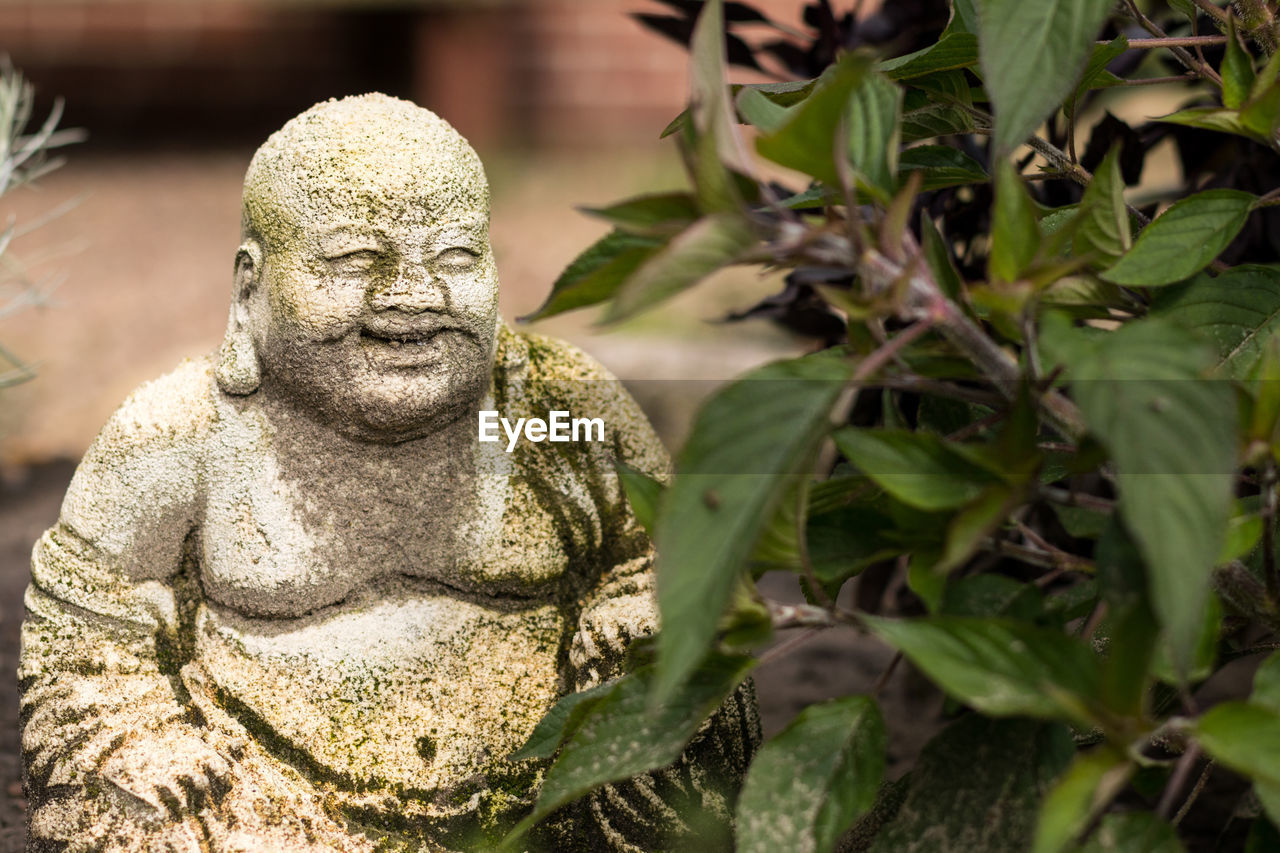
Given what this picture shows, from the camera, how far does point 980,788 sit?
1.27m

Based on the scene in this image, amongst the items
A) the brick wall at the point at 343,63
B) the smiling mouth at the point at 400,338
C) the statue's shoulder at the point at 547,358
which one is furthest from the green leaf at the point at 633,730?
the brick wall at the point at 343,63

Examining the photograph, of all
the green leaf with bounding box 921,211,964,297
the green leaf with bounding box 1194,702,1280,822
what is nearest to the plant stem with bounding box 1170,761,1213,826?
the green leaf with bounding box 1194,702,1280,822

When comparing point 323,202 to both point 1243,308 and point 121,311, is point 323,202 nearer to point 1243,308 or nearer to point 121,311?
point 1243,308

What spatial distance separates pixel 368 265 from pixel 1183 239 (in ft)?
2.99

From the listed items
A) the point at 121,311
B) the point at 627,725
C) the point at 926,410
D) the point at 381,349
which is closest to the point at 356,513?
the point at 381,349

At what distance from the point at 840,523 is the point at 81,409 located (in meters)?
3.80

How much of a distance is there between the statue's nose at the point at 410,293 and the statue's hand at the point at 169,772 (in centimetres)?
58

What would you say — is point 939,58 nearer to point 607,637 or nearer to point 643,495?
point 643,495

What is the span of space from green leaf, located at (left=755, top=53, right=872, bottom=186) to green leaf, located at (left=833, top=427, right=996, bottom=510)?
0.24m

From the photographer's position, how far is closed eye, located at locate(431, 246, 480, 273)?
1679 millimetres

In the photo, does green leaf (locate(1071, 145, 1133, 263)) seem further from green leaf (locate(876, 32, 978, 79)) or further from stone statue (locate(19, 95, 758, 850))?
stone statue (locate(19, 95, 758, 850))

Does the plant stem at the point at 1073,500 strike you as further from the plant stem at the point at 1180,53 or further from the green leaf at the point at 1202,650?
the plant stem at the point at 1180,53

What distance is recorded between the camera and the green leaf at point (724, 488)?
105cm

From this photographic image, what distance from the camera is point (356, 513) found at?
1.80 meters
